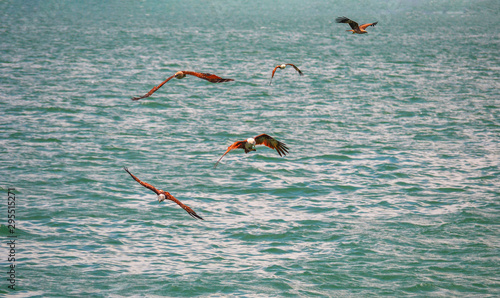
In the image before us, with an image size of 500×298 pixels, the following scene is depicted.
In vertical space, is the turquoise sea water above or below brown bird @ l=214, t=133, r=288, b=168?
below

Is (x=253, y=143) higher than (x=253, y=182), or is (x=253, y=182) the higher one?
(x=253, y=143)

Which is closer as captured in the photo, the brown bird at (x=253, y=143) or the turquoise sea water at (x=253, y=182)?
the brown bird at (x=253, y=143)

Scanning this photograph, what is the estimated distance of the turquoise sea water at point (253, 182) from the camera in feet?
59.9

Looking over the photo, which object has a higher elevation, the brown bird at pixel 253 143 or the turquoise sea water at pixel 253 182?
the brown bird at pixel 253 143

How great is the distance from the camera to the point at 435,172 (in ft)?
90.0

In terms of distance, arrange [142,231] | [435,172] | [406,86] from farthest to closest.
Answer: [406,86] < [435,172] < [142,231]

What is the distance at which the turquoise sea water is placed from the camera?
1825 centimetres

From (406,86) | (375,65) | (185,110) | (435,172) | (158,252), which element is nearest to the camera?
(158,252)

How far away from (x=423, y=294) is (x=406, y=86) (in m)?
34.1

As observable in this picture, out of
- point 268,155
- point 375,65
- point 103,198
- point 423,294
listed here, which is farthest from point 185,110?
point 375,65

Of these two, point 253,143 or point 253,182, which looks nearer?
point 253,143

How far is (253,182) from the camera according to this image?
26.1 m

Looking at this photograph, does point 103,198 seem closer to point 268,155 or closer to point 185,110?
point 268,155

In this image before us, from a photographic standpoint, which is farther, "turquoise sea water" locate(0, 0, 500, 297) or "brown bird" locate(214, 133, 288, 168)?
"turquoise sea water" locate(0, 0, 500, 297)
